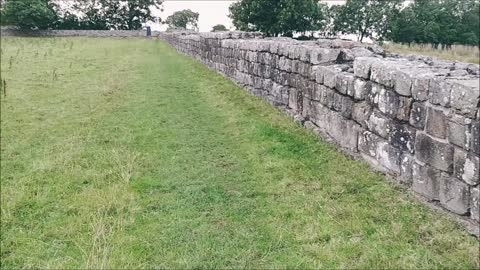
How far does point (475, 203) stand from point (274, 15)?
52608mm

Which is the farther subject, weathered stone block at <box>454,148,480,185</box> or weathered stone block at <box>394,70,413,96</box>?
weathered stone block at <box>394,70,413,96</box>

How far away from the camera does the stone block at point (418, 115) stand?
15.5ft

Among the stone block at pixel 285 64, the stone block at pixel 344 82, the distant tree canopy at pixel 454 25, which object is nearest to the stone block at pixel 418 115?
the stone block at pixel 344 82

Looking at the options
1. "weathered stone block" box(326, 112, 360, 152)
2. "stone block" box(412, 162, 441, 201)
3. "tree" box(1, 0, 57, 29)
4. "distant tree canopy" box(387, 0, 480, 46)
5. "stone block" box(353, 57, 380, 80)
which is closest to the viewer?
"stone block" box(412, 162, 441, 201)

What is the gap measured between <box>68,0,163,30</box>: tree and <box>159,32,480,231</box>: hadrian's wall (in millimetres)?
70501

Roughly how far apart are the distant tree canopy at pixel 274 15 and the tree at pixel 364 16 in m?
8.46

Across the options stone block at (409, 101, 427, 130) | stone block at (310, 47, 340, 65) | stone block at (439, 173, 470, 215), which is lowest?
stone block at (439, 173, 470, 215)

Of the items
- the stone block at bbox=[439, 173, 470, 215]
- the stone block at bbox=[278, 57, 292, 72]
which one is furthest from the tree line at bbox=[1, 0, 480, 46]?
the stone block at bbox=[439, 173, 470, 215]

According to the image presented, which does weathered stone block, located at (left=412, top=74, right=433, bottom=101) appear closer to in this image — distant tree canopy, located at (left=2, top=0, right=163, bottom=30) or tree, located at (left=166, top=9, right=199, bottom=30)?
distant tree canopy, located at (left=2, top=0, right=163, bottom=30)

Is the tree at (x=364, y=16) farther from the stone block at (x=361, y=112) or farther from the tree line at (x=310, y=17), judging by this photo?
the stone block at (x=361, y=112)

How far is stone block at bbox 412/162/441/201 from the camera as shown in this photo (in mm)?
4520

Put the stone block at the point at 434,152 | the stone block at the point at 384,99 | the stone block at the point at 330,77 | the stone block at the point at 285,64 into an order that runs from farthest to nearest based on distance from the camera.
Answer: the stone block at the point at 285,64, the stone block at the point at 330,77, the stone block at the point at 384,99, the stone block at the point at 434,152

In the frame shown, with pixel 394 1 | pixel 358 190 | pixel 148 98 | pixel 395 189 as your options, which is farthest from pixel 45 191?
pixel 394 1

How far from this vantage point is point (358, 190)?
17.5ft
